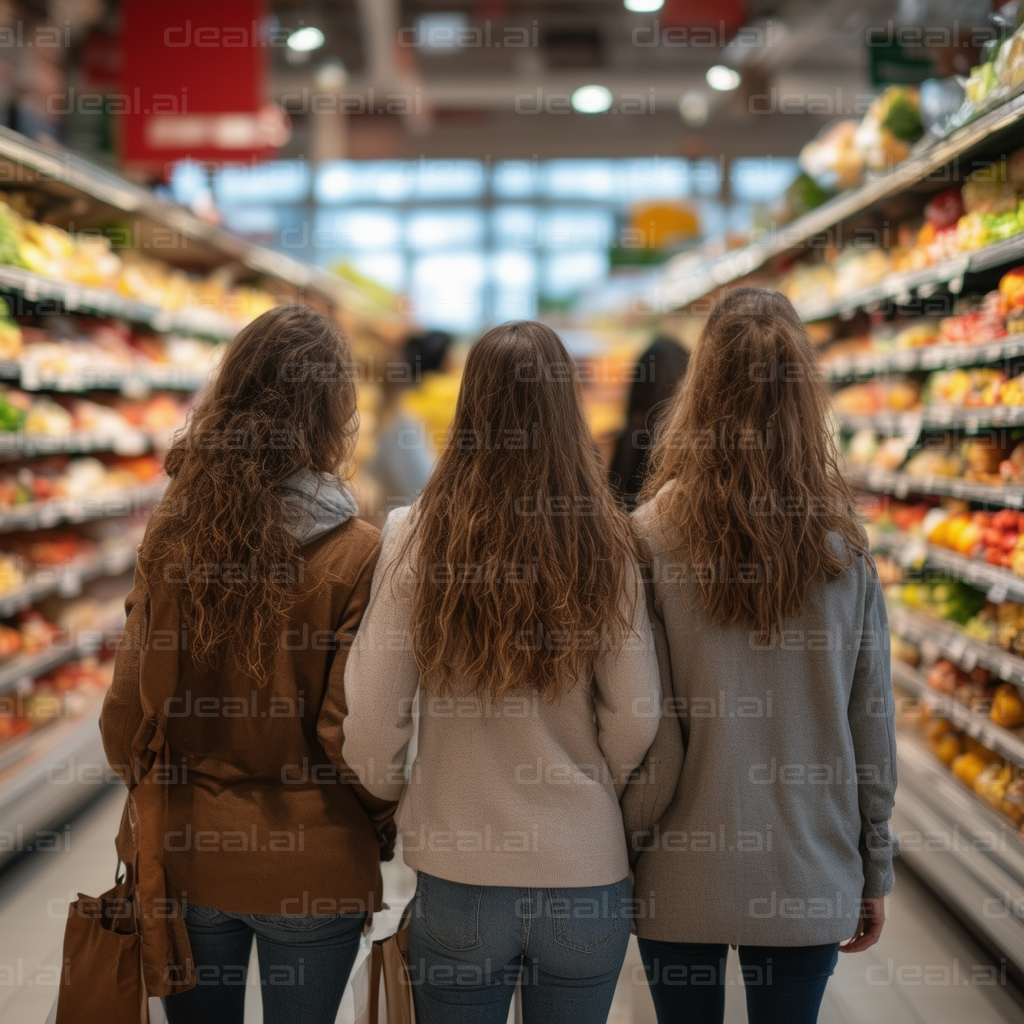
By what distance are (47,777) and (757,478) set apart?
3.29 meters

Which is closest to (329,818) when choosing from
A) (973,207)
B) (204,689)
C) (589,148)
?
(204,689)

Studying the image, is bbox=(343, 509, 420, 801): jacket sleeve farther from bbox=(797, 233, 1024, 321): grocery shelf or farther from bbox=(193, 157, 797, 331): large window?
bbox=(193, 157, 797, 331): large window

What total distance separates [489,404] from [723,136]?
47.9ft

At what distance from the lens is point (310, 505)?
1.91 metres

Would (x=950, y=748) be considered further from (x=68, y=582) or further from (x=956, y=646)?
(x=68, y=582)

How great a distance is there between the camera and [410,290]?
52.6ft

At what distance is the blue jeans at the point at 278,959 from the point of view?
191cm

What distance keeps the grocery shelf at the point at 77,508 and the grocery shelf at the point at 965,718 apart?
2.77 metres

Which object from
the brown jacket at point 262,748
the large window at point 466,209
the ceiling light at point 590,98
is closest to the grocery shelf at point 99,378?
the brown jacket at point 262,748

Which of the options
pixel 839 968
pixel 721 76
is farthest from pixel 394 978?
pixel 721 76

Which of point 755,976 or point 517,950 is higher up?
point 517,950

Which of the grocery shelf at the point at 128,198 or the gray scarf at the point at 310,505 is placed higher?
the grocery shelf at the point at 128,198

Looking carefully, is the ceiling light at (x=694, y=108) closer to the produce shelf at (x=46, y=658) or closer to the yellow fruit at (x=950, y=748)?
the produce shelf at (x=46, y=658)

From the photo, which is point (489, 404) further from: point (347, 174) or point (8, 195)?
point (347, 174)
